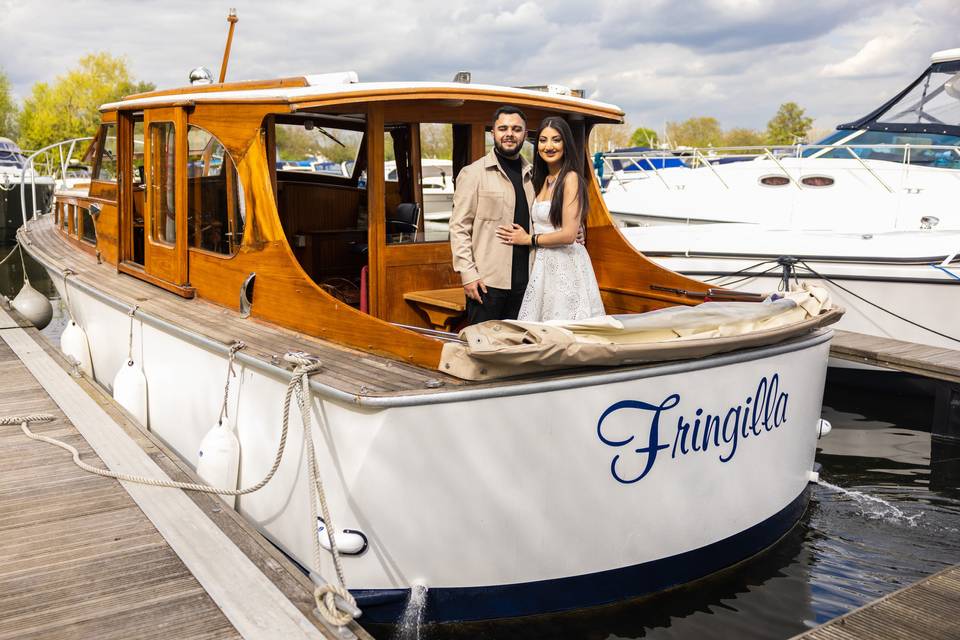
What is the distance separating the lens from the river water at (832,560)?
12.8ft

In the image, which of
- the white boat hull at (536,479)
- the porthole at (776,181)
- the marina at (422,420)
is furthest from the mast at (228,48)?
the porthole at (776,181)

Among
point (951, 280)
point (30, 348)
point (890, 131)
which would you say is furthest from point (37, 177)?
point (951, 280)

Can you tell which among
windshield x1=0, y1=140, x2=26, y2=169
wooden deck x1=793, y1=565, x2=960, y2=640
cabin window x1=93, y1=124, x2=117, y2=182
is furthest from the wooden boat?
windshield x1=0, y1=140, x2=26, y2=169

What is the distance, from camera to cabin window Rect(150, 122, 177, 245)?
Result: 17.9ft

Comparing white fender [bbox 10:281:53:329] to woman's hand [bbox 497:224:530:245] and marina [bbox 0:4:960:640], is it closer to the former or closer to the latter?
marina [bbox 0:4:960:640]

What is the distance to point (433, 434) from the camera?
3.30 meters

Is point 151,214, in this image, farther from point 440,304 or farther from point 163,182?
point 440,304

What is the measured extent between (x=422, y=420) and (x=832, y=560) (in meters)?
3.14

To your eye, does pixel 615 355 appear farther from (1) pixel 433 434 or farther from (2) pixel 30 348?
(2) pixel 30 348

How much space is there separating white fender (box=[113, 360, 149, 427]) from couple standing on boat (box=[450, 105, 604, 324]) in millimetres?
2676

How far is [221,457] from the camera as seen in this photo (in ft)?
14.3

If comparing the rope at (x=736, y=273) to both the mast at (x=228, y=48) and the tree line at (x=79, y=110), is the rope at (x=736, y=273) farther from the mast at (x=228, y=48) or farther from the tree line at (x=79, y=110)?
the tree line at (x=79, y=110)

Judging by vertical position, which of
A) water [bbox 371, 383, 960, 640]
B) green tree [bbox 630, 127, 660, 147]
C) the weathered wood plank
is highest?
green tree [bbox 630, 127, 660, 147]

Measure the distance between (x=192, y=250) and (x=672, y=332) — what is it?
10.3ft
